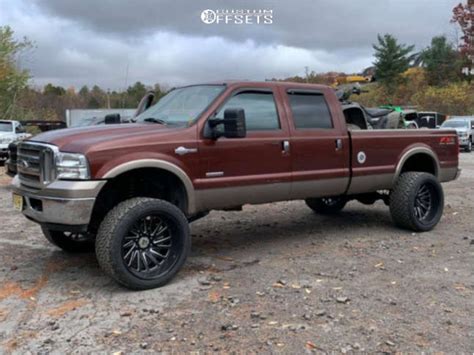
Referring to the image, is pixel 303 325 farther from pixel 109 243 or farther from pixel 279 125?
pixel 279 125

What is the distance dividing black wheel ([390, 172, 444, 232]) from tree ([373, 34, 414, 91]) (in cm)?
4948

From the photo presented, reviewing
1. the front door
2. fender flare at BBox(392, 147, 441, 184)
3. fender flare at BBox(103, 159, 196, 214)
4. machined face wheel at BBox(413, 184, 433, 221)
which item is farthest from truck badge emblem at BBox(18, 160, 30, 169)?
machined face wheel at BBox(413, 184, 433, 221)

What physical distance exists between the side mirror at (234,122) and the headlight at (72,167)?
1369 mm

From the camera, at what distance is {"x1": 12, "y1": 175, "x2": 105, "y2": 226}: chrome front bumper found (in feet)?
14.9

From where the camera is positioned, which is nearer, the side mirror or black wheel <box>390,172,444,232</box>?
the side mirror

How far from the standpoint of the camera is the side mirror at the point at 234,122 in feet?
16.8

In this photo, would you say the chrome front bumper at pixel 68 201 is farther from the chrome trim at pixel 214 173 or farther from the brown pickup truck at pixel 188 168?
the chrome trim at pixel 214 173

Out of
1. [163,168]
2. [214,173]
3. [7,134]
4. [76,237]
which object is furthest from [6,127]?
[163,168]

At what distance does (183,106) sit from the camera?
5.79m

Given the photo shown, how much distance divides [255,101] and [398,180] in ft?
8.21

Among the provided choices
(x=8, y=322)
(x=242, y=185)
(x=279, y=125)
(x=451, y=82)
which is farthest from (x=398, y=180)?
(x=451, y=82)

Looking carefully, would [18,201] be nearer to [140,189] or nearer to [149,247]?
[140,189]

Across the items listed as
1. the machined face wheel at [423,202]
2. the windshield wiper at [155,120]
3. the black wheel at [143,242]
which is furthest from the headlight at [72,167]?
the machined face wheel at [423,202]

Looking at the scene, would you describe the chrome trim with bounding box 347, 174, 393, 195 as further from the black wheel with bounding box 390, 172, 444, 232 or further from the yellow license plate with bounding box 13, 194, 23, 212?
the yellow license plate with bounding box 13, 194, 23, 212
